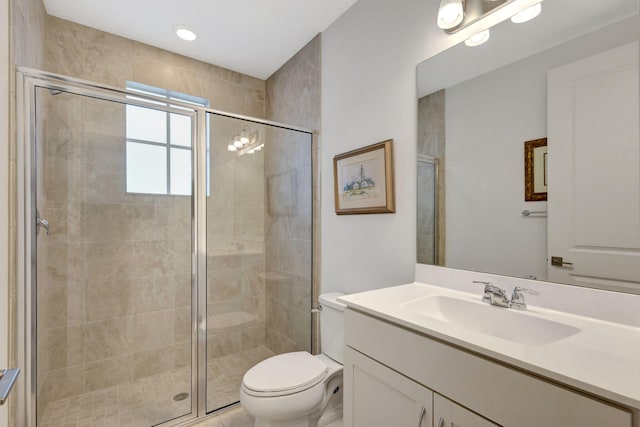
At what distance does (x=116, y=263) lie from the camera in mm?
2117

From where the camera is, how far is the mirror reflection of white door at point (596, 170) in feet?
2.92

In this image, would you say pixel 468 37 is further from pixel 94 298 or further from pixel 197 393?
pixel 94 298

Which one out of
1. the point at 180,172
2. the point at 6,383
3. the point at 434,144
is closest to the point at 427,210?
the point at 434,144

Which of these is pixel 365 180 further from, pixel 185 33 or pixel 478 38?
pixel 185 33

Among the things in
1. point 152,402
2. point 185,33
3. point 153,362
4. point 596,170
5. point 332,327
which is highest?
point 185,33

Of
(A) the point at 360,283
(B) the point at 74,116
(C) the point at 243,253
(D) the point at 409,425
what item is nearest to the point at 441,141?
(A) the point at 360,283

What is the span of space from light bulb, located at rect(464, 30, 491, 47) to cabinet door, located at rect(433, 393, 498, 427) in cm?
134

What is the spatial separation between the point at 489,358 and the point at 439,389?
0.18 meters

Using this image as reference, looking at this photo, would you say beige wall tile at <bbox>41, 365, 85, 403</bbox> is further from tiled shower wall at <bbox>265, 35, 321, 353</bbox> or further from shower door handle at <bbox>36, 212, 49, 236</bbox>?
tiled shower wall at <bbox>265, 35, 321, 353</bbox>

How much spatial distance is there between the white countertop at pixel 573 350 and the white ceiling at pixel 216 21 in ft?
6.10

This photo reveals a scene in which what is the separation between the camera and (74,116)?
182 centimetres

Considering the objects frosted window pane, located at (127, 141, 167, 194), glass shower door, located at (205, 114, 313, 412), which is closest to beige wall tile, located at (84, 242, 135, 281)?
frosted window pane, located at (127, 141, 167, 194)

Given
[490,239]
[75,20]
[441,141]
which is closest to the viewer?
[490,239]

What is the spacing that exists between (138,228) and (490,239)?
2226mm
